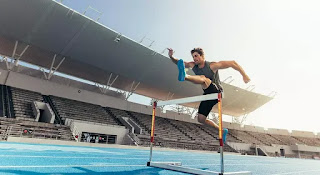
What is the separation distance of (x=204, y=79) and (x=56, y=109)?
15.9 meters

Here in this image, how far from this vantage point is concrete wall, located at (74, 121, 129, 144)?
14980 mm

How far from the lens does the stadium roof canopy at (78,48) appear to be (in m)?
13.8

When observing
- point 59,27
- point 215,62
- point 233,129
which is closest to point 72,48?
point 59,27

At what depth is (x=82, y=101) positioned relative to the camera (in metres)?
20.1

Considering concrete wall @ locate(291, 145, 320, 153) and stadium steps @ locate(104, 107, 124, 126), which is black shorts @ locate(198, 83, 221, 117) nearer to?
A: stadium steps @ locate(104, 107, 124, 126)

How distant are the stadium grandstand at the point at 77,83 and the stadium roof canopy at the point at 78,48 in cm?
6

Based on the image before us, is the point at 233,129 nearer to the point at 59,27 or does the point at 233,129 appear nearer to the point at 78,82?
the point at 78,82

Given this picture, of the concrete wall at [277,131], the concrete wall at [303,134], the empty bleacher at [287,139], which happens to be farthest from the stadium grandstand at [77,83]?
the concrete wall at [303,134]

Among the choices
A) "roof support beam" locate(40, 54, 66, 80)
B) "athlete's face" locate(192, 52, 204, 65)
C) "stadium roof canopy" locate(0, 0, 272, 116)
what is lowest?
"athlete's face" locate(192, 52, 204, 65)

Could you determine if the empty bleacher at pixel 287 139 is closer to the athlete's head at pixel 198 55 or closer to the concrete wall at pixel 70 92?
the concrete wall at pixel 70 92

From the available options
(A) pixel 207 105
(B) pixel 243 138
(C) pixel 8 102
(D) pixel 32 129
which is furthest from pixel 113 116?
(B) pixel 243 138

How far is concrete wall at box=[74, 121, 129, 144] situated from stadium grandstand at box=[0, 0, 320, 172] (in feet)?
0.25

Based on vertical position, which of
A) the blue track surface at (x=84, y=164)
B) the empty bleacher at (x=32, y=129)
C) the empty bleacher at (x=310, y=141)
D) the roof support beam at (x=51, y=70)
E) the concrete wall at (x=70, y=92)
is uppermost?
the roof support beam at (x=51, y=70)

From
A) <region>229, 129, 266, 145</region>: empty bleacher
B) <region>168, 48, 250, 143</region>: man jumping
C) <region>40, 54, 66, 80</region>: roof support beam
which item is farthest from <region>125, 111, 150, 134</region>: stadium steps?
<region>168, 48, 250, 143</region>: man jumping
